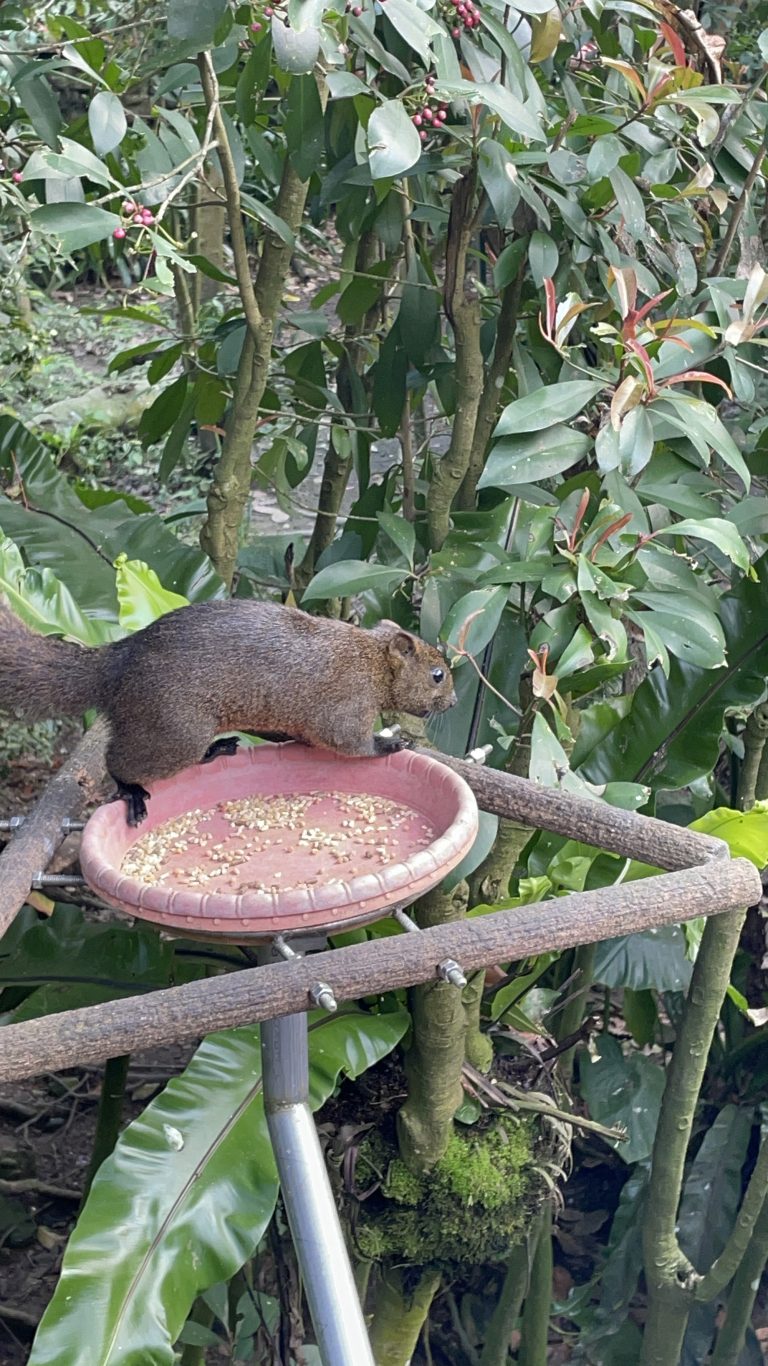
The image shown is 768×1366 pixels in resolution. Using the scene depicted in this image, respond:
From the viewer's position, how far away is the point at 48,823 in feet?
6.63

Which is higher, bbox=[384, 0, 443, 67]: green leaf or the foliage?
bbox=[384, 0, 443, 67]: green leaf

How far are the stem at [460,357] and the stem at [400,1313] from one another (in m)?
1.61

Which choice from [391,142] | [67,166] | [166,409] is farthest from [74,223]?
[166,409]

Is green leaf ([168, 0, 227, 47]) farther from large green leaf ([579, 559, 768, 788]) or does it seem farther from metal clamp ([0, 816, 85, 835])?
large green leaf ([579, 559, 768, 788])

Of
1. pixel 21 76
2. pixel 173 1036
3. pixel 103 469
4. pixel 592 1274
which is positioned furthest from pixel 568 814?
pixel 103 469

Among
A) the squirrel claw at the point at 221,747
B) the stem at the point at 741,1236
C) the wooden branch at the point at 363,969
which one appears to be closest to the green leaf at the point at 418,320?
the squirrel claw at the point at 221,747

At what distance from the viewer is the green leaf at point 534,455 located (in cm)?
208

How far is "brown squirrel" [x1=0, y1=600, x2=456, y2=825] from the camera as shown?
2.37 meters

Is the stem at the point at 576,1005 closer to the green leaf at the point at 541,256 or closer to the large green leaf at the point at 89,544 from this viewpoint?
the large green leaf at the point at 89,544

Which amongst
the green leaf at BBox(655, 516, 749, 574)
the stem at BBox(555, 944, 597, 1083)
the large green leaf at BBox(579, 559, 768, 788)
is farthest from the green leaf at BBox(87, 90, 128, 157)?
the stem at BBox(555, 944, 597, 1083)

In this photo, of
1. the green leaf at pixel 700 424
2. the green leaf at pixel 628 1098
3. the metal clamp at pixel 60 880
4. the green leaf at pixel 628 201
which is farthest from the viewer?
the green leaf at pixel 628 1098

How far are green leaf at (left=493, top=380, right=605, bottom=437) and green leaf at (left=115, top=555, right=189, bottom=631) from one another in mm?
932

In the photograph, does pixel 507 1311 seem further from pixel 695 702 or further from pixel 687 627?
pixel 687 627

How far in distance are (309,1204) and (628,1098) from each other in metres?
1.94
